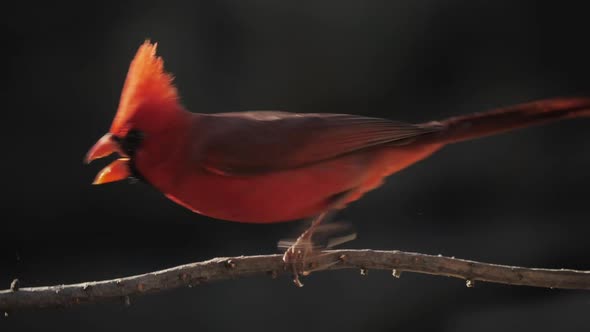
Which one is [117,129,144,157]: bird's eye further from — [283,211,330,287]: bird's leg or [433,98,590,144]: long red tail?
[433,98,590,144]: long red tail

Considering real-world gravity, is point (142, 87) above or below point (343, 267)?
above

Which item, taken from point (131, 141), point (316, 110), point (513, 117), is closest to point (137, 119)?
point (131, 141)

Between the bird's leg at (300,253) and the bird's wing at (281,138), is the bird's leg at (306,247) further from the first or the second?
the bird's wing at (281,138)

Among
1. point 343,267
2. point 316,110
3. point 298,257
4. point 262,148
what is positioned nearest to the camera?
point 343,267

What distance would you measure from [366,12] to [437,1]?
0.34m

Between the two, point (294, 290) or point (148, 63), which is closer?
point (148, 63)

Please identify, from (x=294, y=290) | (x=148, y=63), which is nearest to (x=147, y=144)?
(x=148, y=63)

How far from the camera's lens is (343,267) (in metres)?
2.48

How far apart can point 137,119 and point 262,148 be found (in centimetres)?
44

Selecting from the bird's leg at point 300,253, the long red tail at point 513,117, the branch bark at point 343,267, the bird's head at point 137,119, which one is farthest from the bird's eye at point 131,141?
the long red tail at point 513,117

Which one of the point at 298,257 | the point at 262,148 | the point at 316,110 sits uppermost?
the point at 316,110

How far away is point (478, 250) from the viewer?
13.0 ft

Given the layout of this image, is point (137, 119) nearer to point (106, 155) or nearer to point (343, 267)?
point (106, 155)

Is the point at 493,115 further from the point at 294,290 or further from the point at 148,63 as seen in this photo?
the point at 294,290
